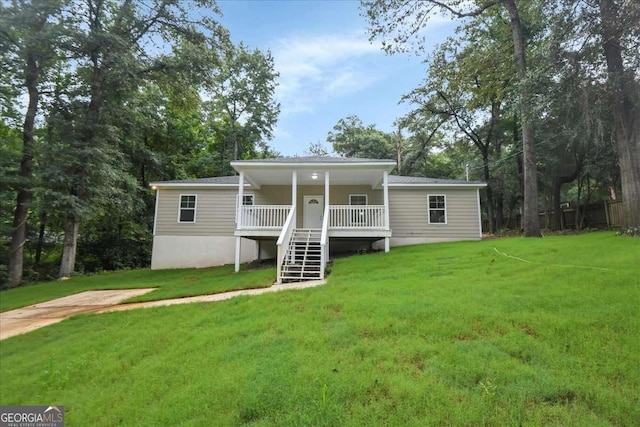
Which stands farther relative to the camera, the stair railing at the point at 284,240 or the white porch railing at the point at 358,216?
the white porch railing at the point at 358,216

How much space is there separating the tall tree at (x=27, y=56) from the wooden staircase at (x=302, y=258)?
9604mm

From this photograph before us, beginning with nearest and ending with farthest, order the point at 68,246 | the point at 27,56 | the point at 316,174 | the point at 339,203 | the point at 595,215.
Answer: the point at 316,174, the point at 27,56, the point at 68,246, the point at 339,203, the point at 595,215

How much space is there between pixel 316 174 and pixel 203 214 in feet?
17.5

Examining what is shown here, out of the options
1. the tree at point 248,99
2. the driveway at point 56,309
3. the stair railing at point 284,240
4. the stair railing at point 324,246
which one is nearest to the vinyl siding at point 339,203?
the stair railing at point 284,240

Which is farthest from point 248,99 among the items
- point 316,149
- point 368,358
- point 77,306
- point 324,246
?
point 368,358

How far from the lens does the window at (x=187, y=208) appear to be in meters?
13.9

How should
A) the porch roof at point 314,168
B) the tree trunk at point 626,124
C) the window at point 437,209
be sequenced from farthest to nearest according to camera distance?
the window at point 437,209 → the porch roof at point 314,168 → the tree trunk at point 626,124

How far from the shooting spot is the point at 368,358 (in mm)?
Answer: 3385

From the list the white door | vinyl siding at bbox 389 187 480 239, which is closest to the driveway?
the white door

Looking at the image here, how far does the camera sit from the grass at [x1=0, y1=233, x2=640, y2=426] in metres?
2.64

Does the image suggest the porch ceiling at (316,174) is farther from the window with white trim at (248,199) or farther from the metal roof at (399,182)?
the metal roof at (399,182)

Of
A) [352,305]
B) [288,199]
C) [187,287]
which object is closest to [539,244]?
[352,305]

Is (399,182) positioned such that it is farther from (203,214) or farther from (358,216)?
(203,214)

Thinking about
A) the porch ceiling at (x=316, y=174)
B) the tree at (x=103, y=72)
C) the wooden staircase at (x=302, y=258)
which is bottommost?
the wooden staircase at (x=302, y=258)
